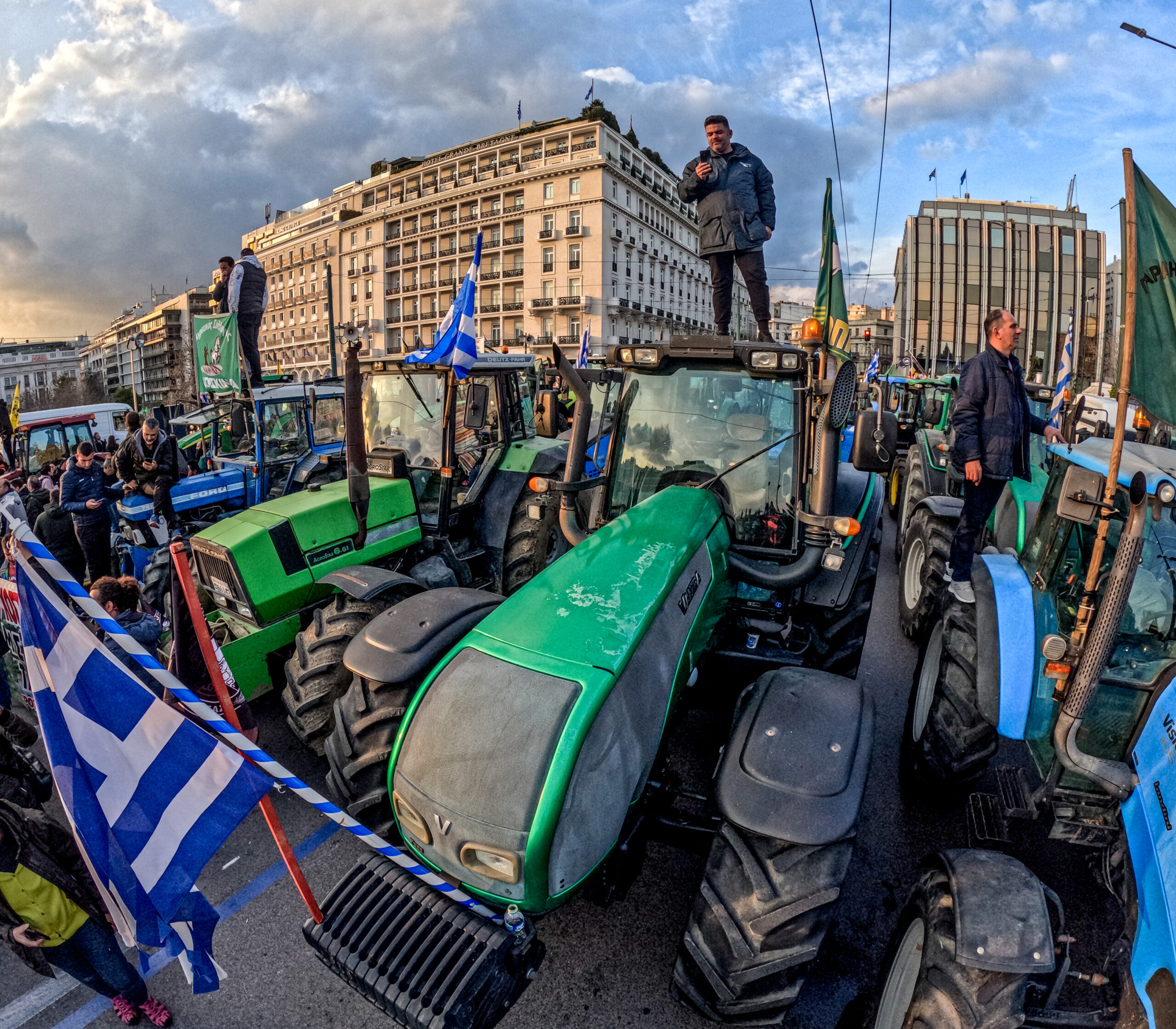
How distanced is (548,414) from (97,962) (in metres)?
3.29

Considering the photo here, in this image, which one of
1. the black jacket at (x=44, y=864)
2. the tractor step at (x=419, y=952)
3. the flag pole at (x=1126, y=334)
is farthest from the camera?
the black jacket at (x=44, y=864)

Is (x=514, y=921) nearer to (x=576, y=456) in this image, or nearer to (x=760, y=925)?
(x=760, y=925)

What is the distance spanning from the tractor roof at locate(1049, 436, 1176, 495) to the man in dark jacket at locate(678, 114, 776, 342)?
2423 millimetres

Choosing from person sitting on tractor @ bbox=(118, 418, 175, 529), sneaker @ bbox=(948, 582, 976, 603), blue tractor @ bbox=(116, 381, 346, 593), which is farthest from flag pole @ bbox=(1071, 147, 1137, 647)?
person sitting on tractor @ bbox=(118, 418, 175, 529)

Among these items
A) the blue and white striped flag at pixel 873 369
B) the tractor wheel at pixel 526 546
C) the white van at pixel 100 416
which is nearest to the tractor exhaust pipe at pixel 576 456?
the tractor wheel at pixel 526 546

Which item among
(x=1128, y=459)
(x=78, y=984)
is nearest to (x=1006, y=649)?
(x=1128, y=459)

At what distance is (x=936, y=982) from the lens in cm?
189

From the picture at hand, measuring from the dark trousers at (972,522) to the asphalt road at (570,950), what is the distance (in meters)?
1.53

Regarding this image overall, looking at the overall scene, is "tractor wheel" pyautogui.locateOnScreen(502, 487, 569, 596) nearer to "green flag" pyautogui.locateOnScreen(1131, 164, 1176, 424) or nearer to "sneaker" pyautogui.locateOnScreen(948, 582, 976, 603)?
"sneaker" pyautogui.locateOnScreen(948, 582, 976, 603)

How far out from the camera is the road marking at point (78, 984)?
262cm

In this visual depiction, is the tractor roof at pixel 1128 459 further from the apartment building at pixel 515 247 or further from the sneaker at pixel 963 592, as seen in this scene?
the apartment building at pixel 515 247

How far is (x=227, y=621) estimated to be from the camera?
4.58 metres

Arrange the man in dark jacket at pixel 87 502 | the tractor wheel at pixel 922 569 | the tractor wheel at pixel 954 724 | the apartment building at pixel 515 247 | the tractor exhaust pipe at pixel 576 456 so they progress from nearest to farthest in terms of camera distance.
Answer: the tractor wheel at pixel 954 724 → the tractor exhaust pipe at pixel 576 456 → the tractor wheel at pixel 922 569 → the man in dark jacket at pixel 87 502 → the apartment building at pixel 515 247

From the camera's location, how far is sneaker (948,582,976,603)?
354cm
